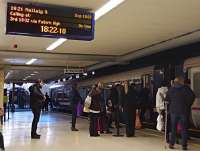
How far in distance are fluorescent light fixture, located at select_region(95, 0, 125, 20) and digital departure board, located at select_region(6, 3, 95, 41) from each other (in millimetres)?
247

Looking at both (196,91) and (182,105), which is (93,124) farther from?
(182,105)

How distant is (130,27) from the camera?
28.1ft

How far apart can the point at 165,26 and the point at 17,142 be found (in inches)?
188

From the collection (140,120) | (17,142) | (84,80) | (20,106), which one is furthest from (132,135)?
(20,106)

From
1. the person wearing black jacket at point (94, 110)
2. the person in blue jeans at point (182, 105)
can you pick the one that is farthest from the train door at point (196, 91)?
the person wearing black jacket at point (94, 110)

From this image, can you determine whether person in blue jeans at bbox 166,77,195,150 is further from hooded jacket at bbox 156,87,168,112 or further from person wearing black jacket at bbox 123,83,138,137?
person wearing black jacket at bbox 123,83,138,137

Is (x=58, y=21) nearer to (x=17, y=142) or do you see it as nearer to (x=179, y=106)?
(x=179, y=106)

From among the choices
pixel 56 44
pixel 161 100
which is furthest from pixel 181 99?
pixel 56 44

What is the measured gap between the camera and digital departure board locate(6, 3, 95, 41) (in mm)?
6285

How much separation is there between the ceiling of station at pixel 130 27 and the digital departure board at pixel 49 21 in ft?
0.51

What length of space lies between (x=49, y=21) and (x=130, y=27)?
2638mm

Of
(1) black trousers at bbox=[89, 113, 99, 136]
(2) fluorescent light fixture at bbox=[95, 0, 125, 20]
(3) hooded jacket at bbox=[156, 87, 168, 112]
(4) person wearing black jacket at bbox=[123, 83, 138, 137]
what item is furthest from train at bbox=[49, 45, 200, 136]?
(2) fluorescent light fixture at bbox=[95, 0, 125, 20]

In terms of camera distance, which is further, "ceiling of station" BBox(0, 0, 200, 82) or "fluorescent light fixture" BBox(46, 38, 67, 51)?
"fluorescent light fixture" BBox(46, 38, 67, 51)

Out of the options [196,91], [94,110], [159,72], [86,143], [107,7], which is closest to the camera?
[107,7]
